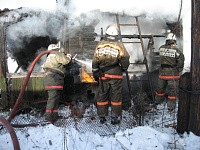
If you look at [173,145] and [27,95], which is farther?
[27,95]

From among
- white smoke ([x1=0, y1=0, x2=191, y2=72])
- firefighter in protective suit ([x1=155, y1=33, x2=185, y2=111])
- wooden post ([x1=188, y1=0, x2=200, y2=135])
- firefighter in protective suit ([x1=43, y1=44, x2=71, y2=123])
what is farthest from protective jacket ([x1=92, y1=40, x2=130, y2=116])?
white smoke ([x1=0, y1=0, x2=191, y2=72])

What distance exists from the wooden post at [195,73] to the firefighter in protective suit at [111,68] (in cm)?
170

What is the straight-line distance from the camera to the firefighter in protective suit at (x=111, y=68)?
3.98m

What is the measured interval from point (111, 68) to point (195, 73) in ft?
6.30

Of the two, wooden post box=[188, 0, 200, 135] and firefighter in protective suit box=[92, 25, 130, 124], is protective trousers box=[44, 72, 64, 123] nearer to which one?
firefighter in protective suit box=[92, 25, 130, 124]

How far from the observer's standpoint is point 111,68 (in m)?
4.05

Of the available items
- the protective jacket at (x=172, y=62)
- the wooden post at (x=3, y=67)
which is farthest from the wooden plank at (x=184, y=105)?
the wooden post at (x=3, y=67)

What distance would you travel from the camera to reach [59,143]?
2736mm

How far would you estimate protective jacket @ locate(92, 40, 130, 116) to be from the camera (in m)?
3.97

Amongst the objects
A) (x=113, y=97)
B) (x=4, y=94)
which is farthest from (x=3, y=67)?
(x=113, y=97)

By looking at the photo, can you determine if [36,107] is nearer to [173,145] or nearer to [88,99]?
[88,99]

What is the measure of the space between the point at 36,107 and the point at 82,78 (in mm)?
1779

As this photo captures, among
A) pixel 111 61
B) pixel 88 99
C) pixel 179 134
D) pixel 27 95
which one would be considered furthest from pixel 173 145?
pixel 27 95

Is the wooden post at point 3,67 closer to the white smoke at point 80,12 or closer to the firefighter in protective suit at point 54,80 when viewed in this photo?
the white smoke at point 80,12
